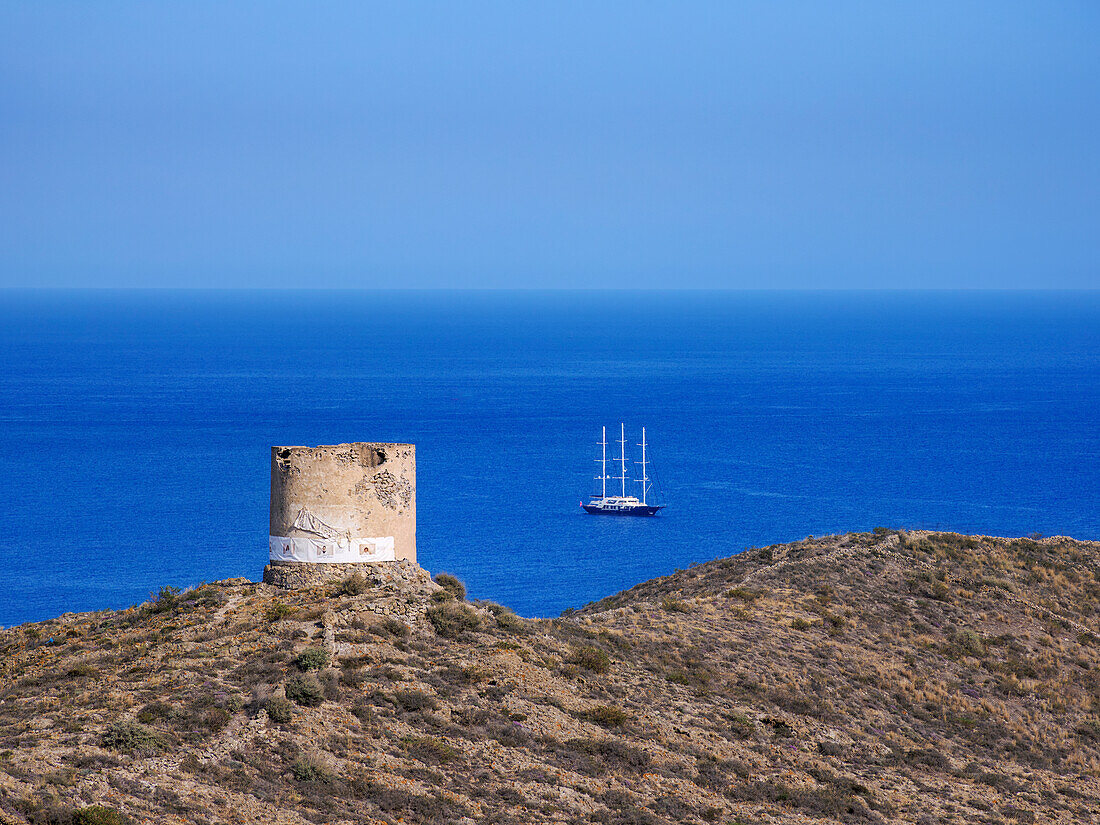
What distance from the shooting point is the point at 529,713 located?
25.5m

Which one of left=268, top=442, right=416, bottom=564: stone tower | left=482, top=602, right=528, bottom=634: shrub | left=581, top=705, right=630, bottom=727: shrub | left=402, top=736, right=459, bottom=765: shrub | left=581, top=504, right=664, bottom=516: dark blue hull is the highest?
left=268, top=442, right=416, bottom=564: stone tower

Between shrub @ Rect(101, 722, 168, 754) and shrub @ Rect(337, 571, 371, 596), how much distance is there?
21.9 feet

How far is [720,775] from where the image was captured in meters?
25.3

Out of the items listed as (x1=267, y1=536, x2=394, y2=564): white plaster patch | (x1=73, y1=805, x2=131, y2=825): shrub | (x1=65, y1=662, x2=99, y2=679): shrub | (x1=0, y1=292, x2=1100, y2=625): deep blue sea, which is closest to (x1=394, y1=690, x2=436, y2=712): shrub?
(x1=267, y1=536, x2=394, y2=564): white plaster patch

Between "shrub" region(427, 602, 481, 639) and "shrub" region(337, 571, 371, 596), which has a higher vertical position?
"shrub" region(337, 571, 371, 596)

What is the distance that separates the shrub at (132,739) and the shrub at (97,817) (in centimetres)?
237

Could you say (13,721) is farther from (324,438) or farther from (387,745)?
(324,438)

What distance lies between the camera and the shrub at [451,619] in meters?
27.7

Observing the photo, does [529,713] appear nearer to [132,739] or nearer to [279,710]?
[279,710]

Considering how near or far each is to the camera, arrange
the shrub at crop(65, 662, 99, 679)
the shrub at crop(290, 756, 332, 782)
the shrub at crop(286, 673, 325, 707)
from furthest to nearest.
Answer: the shrub at crop(65, 662, 99, 679) → the shrub at crop(286, 673, 325, 707) → the shrub at crop(290, 756, 332, 782)

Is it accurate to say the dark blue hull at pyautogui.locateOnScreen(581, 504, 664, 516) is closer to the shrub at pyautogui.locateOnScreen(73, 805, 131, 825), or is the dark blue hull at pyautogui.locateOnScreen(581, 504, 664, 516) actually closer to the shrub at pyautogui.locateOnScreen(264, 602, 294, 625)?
the shrub at pyautogui.locateOnScreen(264, 602, 294, 625)

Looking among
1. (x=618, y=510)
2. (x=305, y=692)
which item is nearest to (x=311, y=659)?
(x=305, y=692)

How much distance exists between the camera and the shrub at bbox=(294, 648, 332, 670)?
81.5 feet

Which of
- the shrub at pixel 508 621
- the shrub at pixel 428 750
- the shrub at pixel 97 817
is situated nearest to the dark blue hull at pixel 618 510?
the shrub at pixel 508 621
